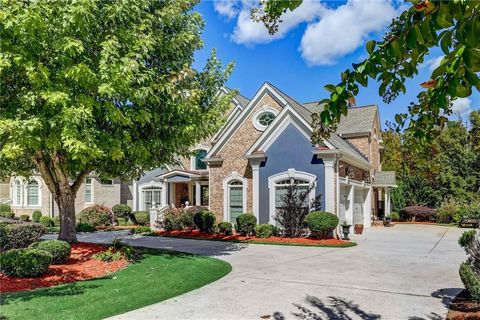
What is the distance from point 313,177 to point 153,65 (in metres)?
10.2

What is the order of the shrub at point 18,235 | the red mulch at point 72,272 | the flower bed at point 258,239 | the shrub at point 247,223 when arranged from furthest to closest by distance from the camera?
1. the shrub at point 247,223
2. the flower bed at point 258,239
3. the shrub at point 18,235
4. the red mulch at point 72,272

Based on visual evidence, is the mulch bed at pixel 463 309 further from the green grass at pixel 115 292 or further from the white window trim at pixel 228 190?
the white window trim at pixel 228 190

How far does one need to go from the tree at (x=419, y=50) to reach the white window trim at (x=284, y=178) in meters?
16.0

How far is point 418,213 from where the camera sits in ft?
102

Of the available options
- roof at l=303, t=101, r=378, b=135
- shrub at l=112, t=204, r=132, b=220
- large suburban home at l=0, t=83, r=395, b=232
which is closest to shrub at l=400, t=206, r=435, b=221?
large suburban home at l=0, t=83, r=395, b=232

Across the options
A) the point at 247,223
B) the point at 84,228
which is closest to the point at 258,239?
the point at 247,223

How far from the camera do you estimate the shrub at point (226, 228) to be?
2034 cm

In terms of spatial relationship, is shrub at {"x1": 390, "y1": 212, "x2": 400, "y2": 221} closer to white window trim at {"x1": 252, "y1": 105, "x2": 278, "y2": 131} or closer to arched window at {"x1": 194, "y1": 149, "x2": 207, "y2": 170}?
arched window at {"x1": 194, "y1": 149, "x2": 207, "y2": 170}

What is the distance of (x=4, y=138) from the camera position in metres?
9.80

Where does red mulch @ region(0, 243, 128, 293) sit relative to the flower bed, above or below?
above

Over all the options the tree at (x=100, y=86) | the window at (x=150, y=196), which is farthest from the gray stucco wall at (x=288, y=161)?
the window at (x=150, y=196)

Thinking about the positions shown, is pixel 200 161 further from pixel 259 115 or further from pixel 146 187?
pixel 259 115

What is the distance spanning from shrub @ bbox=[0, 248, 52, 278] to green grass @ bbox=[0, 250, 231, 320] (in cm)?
115

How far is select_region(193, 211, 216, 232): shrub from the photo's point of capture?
832 inches
